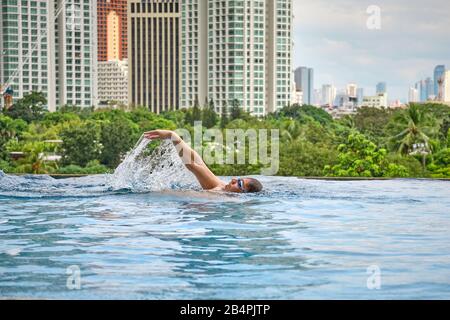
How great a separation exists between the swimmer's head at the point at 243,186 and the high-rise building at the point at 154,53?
90002 mm

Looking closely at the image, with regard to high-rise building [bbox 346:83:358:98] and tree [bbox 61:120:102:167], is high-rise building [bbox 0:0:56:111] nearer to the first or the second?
tree [bbox 61:120:102:167]

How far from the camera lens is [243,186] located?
26.1ft

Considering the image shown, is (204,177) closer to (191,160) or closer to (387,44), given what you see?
(191,160)

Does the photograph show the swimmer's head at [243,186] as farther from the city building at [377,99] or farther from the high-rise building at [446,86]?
the city building at [377,99]

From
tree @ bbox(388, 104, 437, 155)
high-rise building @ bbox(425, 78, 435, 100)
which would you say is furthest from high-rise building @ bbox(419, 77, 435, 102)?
tree @ bbox(388, 104, 437, 155)

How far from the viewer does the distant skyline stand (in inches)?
1272

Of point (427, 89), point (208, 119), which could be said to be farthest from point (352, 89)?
point (208, 119)

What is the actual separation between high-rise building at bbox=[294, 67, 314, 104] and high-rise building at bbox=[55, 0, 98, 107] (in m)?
50.8

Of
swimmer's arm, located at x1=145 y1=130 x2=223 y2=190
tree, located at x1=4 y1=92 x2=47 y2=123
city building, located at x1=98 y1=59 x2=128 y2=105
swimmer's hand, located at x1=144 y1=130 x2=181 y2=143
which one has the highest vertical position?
city building, located at x1=98 y1=59 x2=128 y2=105

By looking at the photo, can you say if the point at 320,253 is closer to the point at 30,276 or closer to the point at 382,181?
the point at 30,276

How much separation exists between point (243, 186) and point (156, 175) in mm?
1279

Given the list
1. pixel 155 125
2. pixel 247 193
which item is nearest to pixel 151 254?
pixel 247 193

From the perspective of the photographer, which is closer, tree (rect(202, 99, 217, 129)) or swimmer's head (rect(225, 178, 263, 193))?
swimmer's head (rect(225, 178, 263, 193))
